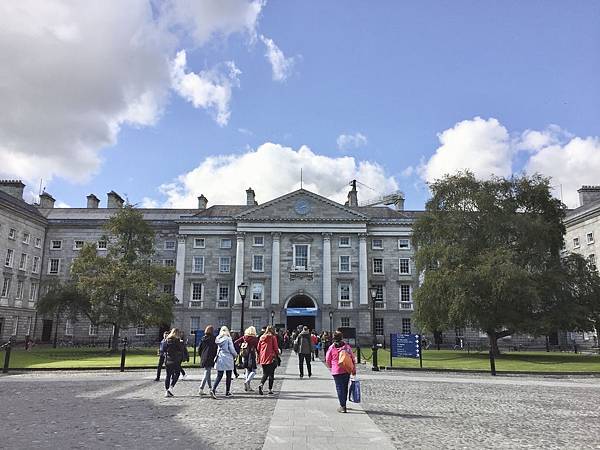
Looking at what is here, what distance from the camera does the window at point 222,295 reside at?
56750 millimetres

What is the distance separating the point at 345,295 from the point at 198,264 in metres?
17.5

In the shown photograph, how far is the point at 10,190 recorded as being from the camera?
58219mm

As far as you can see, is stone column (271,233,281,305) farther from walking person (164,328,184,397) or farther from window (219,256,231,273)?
walking person (164,328,184,397)

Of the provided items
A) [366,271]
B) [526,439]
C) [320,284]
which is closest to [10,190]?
[320,284]

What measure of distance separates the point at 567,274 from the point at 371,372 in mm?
20506

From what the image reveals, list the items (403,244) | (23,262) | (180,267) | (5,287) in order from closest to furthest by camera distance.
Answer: (5,287) < (23,262) < (180,267) < (403,244)

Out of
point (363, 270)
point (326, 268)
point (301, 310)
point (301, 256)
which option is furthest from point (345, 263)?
point (301, 310)

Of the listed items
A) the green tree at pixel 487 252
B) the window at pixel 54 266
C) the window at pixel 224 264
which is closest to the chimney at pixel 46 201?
the window at pixel 54 266

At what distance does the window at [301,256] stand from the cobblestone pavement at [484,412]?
37972 mm

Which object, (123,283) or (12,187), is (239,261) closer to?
(123,283)

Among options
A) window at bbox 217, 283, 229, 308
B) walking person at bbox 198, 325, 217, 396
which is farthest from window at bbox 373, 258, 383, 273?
walking person at bbox 198, 325, 217, 396

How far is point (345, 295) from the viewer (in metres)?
56.2

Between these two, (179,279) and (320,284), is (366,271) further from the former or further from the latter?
(179,279)

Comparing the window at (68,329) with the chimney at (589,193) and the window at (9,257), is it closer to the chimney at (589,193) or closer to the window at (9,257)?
the window at (9,257)
